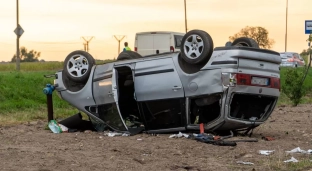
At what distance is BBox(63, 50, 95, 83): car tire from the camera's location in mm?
12425

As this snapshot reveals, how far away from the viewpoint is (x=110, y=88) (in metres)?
11.9

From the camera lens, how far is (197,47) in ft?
36.6

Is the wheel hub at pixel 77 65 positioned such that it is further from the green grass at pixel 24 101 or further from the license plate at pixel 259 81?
the green grass at pixel 24 101

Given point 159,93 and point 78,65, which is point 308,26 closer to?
point 78,65

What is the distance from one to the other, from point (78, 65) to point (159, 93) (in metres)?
1.91

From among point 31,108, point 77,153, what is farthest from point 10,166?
point 31,108

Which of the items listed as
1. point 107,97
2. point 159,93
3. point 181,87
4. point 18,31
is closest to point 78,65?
point 107,97

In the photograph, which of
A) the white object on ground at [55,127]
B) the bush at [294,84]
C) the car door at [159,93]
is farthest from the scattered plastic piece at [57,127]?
the bush at [294,84]

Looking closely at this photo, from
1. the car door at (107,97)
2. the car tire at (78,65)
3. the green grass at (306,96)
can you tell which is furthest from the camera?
the green grass at (306,96)

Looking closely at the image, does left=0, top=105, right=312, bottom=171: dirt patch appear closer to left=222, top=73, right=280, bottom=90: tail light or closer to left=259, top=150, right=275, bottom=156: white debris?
left=259, top=150, right=275, bottom=156: white debris

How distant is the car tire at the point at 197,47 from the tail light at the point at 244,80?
0.47 meters

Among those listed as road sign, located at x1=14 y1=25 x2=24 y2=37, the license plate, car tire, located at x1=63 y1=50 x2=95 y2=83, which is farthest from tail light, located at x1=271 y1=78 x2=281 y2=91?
road sign, located at x1=14 y1=25 x2=24 y2=37

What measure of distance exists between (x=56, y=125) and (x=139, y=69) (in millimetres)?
2096

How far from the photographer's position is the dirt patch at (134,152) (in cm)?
836
